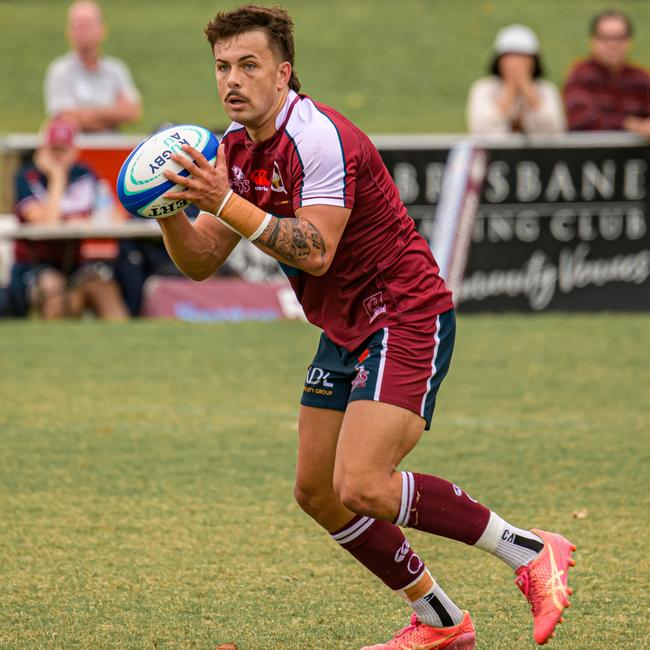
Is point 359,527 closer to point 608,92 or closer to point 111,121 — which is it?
point 608,92

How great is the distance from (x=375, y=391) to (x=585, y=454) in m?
3.04

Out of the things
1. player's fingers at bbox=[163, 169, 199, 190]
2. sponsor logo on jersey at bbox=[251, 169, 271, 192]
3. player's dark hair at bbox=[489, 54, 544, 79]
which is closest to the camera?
player's fingers at bbox=[163, 169, 199, 190]

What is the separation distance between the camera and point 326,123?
424 cm

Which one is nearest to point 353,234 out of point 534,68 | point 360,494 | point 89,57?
point 360,494

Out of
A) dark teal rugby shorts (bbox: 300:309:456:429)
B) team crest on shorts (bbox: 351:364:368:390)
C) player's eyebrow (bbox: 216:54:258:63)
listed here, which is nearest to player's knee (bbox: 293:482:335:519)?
dark teal rugby shorts (bbox: 300:309:456:429)

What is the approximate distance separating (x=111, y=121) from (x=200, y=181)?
8.56m

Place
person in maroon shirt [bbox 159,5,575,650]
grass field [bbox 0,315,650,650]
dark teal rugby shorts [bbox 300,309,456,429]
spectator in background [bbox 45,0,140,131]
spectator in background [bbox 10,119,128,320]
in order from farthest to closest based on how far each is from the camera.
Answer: spectator in background [bbox 45,0,140,131] < spectator in background [bbox 10,119,128,320] < grass field [bbox 0,315,650,650] < dark teal rugby shorts [bbox 300,309,456,429] < person in maroon shirt [bbox 159,5,575,650]

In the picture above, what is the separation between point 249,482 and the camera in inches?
256

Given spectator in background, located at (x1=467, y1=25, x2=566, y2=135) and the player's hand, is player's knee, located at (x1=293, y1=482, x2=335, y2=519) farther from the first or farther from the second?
spectator in background, located at (x1=467, y1=25, x2=566, y2=135)

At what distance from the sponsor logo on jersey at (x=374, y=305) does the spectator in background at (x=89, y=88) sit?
8.23 meters

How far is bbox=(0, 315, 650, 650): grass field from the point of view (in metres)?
4.62

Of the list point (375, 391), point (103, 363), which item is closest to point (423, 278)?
point (375, 391)

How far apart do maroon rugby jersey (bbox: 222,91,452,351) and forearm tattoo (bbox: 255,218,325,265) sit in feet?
0.57

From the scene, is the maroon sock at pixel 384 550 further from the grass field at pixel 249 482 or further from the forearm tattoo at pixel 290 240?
the forearm tattoo at pixel 290 240
